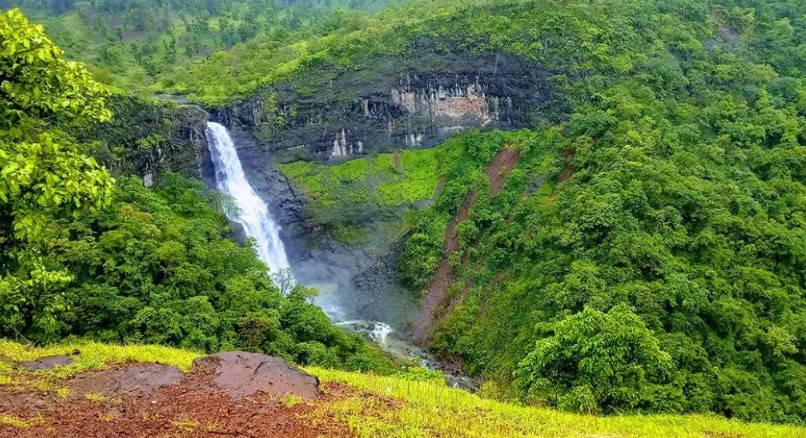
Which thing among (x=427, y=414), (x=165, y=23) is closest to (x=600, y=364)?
(x=427, y=414)

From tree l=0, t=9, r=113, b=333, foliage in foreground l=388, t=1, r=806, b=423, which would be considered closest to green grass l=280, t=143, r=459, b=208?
foliage in foreground l=388, t=1, r=806, b=423

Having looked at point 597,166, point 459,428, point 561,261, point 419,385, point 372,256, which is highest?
point 459,428

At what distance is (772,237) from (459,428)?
23256 mm

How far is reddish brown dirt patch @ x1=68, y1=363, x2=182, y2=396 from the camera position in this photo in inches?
325

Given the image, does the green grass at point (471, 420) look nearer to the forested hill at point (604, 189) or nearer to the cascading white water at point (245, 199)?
the forested hill at point (604, 189)

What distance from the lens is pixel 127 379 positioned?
8578 millimetres

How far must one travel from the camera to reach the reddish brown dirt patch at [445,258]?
31.8 metres

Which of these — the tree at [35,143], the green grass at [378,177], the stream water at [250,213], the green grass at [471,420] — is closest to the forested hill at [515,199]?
the tree at [35,143]

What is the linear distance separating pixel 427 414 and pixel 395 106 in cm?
3291

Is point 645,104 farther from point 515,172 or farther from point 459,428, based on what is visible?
point 459,428

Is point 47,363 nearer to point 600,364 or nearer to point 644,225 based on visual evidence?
point 600,364

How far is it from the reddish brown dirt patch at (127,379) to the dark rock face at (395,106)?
29547 mm

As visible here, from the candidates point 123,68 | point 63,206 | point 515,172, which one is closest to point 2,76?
point 63,206

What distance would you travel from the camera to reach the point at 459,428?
820cm
